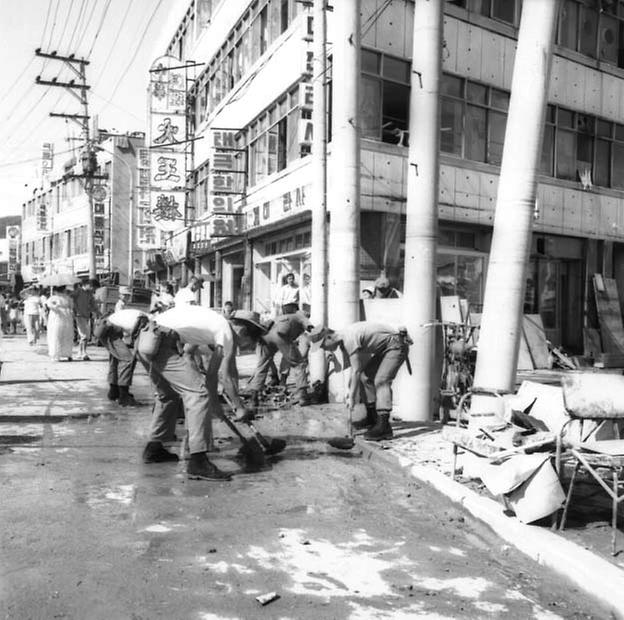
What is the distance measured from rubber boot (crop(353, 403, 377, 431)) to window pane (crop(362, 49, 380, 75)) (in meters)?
9.61

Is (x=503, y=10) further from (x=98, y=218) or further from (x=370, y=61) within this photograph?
(x=98, y=218)

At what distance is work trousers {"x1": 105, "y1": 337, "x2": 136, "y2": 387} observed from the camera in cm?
1034

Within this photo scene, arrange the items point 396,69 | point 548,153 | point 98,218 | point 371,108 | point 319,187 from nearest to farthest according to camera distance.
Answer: point 319,187
point 371,108
point 396,69
point 548,153
point 98,218

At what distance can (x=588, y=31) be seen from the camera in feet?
67.4

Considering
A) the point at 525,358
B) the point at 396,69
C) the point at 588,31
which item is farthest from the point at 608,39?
the point at 525,358

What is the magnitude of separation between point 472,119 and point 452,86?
1.08 m

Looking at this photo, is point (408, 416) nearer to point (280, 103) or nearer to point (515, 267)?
point (515, 267)

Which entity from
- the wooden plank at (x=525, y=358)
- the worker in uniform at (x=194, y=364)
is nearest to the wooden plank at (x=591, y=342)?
the wooden plank at (x=525, y=358)

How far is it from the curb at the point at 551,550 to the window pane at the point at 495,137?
13.9m

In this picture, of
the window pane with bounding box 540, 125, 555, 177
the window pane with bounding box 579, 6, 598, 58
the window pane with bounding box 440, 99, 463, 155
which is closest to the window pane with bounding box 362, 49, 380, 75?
the window pane with bounding box 440, 99, 463, 155

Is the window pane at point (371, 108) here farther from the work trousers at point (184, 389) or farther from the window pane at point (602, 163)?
the work trousers at point (184, 389)

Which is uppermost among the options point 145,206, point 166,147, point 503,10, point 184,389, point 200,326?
point 503,10

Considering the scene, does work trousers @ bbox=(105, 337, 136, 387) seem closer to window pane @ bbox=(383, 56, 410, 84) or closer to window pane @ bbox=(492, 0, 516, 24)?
window pane @ bbox=(383, 56, 410, 84)

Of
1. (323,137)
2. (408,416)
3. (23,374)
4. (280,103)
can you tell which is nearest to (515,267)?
(408,416)
